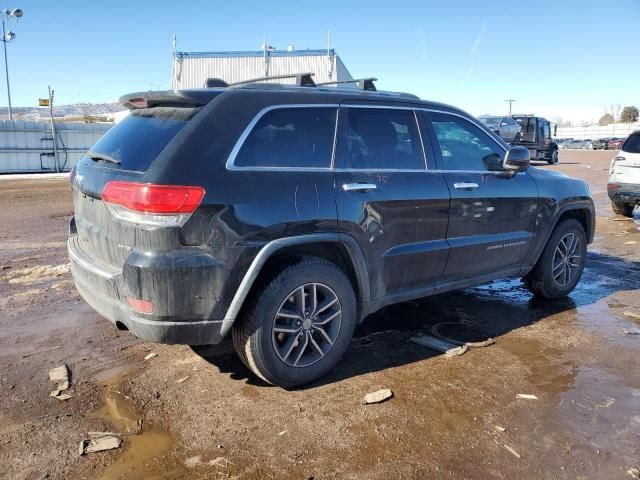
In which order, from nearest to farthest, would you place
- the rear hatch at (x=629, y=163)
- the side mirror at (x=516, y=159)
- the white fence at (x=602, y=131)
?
the side mirror at (x=516, y=159), the rear hatch at (x=629, y=163), the white fence at (x=602, y=131)

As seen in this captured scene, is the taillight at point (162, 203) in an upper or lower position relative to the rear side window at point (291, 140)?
lower

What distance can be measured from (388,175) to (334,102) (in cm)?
65

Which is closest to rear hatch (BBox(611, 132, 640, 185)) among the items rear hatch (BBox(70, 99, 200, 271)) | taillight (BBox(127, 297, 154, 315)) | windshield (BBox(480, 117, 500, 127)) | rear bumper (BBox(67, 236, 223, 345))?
rear hatch (BBox(70, 99, 200, 271))

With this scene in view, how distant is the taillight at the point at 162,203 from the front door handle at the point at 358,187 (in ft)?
3.36

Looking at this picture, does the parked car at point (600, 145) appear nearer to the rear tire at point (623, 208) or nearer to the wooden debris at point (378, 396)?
the rear tire at point (623, 208)

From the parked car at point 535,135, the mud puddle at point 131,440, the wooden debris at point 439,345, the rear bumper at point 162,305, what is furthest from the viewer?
the parked car at point 535,135

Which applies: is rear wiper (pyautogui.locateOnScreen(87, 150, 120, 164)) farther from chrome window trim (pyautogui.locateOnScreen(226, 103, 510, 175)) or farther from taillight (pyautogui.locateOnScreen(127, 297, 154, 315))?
taillight (pyautogui.locateOnScreen(127, 297, 154, 315))

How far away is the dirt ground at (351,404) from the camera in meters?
2.75

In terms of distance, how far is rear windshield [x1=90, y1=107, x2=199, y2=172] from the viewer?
10.5 feet

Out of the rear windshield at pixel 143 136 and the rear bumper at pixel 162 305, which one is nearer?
the rear bumper at pixel 162 305

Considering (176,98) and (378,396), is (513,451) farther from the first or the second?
(176,98)

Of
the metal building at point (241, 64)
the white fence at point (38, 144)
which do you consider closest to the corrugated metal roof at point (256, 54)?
the metal building at point (241, 64)

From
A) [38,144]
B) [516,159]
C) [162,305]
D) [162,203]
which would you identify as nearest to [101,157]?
[162,203]

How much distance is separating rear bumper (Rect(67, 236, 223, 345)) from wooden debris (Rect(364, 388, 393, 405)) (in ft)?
3.37
